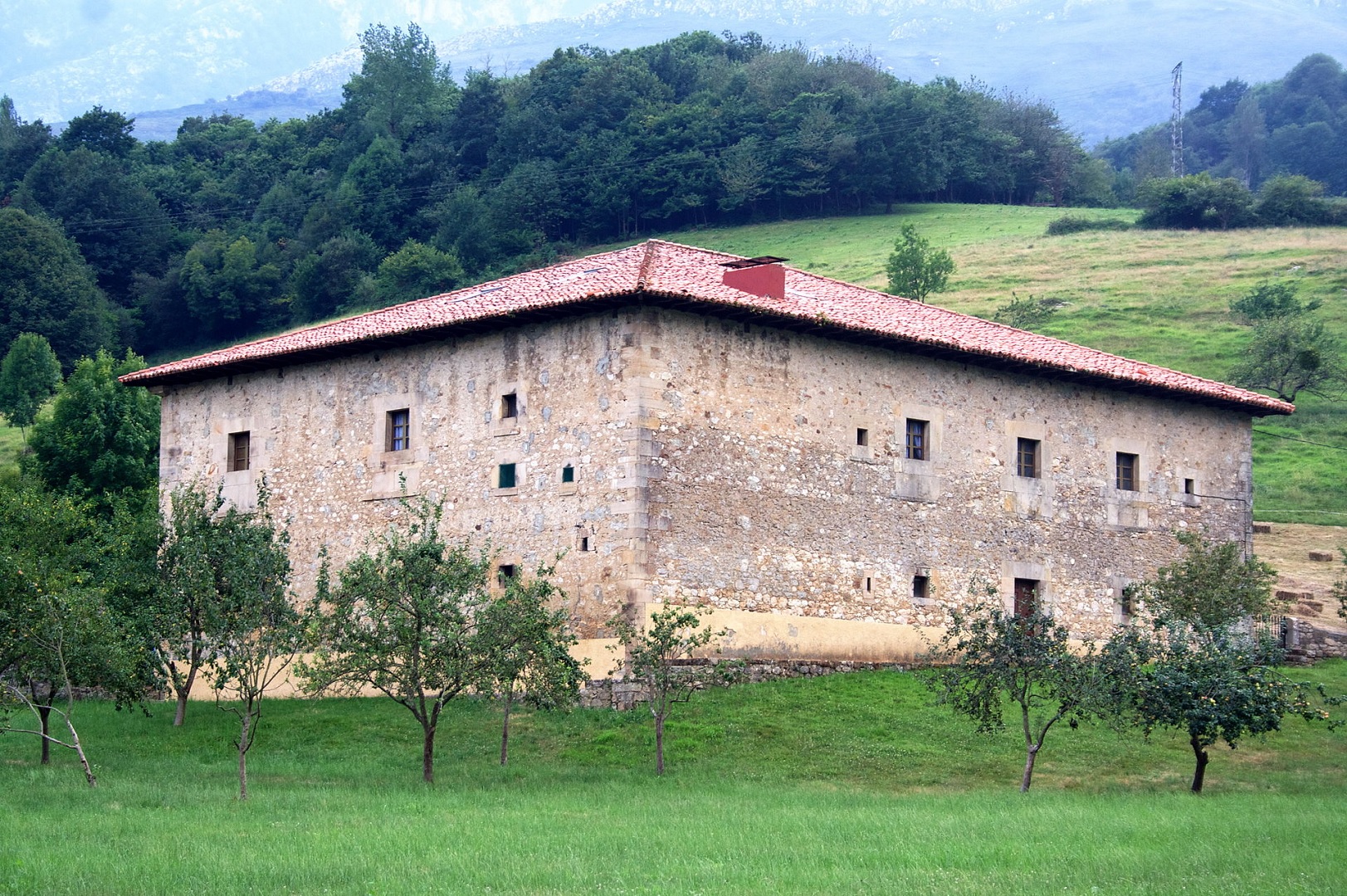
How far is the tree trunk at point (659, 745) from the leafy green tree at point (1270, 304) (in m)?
45.3

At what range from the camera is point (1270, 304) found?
6644 centimetres

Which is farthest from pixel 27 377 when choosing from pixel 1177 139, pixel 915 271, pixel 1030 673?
pixel 1177 139

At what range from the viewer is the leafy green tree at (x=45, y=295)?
82.7 m

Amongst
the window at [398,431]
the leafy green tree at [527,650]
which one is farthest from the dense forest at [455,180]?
the leafy green tree at [527,650]

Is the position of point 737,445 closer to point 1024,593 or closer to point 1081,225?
point 1024,593

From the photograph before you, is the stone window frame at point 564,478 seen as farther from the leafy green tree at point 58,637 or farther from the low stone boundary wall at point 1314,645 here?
the low stone boundary wall at point 1314,645

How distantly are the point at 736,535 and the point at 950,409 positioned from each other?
21.9 ft

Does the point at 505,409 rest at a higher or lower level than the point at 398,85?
lower

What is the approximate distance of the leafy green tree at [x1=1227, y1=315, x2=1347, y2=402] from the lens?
193ft

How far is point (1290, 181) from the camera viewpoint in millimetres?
92375

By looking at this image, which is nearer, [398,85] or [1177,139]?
[398,85]

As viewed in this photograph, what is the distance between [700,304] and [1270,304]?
43.3m

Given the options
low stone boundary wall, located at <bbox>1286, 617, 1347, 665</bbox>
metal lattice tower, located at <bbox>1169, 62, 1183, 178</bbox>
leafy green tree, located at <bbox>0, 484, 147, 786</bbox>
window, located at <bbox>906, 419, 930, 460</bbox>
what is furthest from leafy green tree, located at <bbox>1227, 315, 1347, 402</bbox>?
metal lattice tower, located at <bbox>1169, 62, 1183, 178</bbox>

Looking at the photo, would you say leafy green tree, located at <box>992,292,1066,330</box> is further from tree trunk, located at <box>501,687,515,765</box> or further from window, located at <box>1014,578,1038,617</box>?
tree trunk, located at <box>501,687,515,765</box>
